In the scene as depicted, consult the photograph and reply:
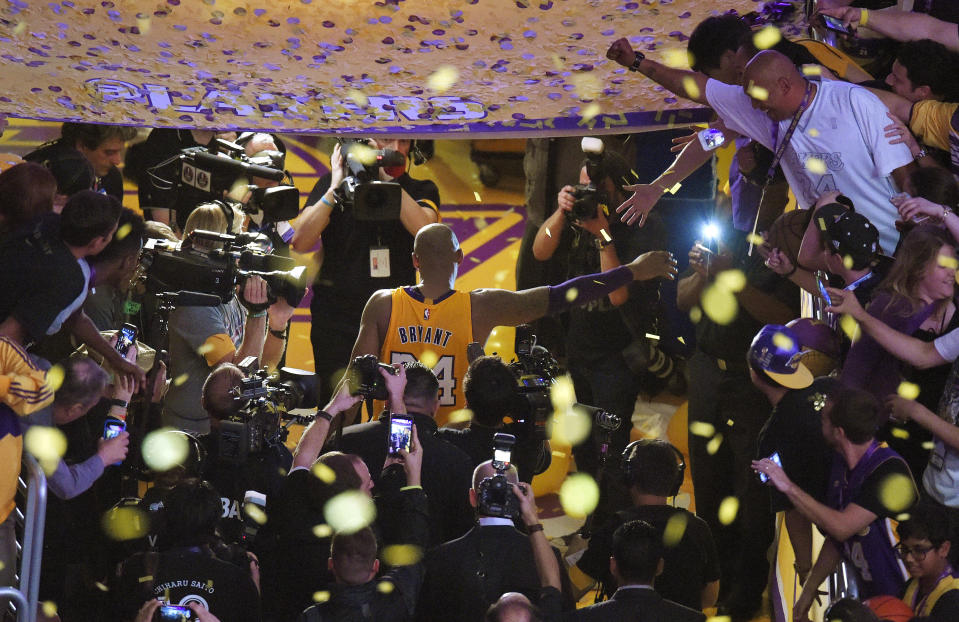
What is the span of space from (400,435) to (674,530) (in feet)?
2.51

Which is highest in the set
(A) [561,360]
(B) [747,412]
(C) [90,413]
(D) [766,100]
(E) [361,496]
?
(D) [766,100]

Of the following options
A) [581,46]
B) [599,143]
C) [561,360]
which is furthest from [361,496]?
[561,360]

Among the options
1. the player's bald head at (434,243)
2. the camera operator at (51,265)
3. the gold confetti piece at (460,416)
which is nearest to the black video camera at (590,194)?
the player's bald head at (434,243)

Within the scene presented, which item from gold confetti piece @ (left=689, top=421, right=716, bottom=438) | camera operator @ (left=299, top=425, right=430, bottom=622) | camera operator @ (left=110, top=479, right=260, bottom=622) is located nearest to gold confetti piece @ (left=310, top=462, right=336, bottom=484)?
camera operator @ (left=299, top=425, right=430, bottom=622)

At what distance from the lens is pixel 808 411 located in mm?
3330

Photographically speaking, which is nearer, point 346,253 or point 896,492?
point 896,492

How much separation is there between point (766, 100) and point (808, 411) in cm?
91

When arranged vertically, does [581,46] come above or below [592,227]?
above

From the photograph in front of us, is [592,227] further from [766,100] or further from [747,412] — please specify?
→ [766,100]

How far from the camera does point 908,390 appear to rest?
3.09 m

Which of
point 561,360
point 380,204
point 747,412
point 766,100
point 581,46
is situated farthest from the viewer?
point 561,360

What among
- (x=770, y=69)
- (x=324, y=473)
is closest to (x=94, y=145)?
(x=324, y=473)

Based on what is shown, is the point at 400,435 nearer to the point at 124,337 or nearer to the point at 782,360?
the point at 782,360

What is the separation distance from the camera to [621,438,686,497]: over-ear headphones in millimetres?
3047
